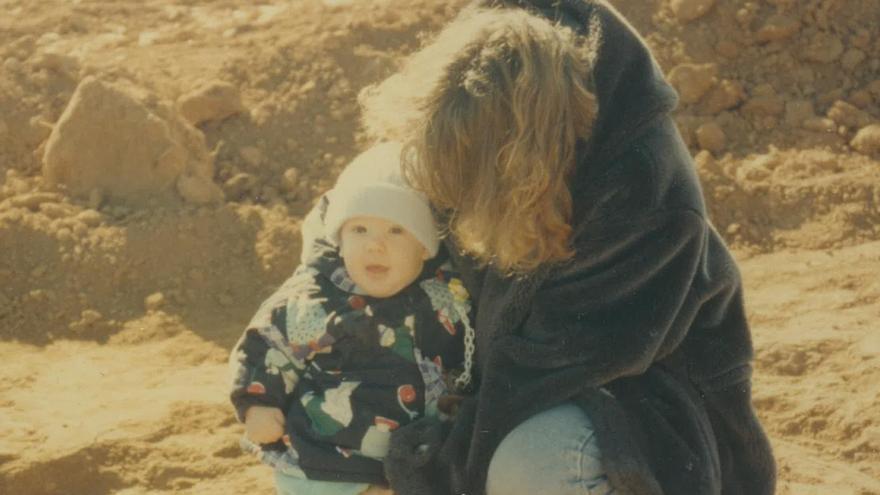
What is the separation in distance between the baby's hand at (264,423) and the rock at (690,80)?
293 cm

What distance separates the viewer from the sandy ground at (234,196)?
11.9 feet

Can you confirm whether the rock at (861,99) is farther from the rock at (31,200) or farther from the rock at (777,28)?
the rock at (31,200)

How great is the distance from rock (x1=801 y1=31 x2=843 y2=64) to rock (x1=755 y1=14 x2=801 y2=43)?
10 cm

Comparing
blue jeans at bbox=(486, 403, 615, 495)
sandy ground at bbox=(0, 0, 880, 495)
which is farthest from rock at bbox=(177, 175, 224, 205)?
blue jeans at bbox=(486, 403, 615, 495)

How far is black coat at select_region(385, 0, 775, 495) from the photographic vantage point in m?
2.57

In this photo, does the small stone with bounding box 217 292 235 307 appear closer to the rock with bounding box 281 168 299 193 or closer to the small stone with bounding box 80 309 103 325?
the small stone with bounding box 80 309 103 325

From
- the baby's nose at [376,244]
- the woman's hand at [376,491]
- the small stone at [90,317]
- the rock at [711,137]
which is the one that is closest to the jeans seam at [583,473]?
the woman's hand at [376,491]

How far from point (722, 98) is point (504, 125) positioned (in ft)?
9.91

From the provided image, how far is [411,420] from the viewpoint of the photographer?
9.43ft

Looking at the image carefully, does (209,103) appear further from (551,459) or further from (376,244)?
(551,459)

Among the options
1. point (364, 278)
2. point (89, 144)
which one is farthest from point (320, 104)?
point (364, 278)

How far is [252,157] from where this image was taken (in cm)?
506

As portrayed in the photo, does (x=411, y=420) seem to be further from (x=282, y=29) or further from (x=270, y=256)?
(x=282, y=29)

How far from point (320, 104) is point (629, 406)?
284cm
